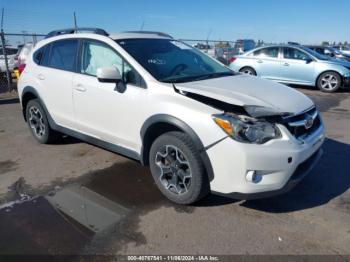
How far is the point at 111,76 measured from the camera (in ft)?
11.8

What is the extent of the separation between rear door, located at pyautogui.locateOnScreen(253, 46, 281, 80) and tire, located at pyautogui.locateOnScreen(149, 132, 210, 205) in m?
A: 9.59

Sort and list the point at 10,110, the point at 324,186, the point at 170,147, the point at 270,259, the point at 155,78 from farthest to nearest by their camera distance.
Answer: the point at 10,110, the point at 324,186, the point at 155,78, the point at 170,147, the point at 270,259

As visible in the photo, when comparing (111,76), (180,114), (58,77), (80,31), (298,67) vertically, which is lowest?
(298,67)

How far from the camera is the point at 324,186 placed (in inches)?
153

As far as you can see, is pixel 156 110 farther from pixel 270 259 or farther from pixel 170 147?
pixel 270 259

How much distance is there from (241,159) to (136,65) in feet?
5.42

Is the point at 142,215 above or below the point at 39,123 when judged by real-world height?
below

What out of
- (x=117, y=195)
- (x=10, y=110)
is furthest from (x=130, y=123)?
(x=10, y=110)

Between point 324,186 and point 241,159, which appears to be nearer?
point 241,159

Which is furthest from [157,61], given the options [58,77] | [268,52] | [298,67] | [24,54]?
[24,54]

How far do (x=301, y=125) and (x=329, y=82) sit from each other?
30.4 feet

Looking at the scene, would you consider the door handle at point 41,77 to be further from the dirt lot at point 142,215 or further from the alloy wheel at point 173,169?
Answer: the alloy wheel at point 173,169

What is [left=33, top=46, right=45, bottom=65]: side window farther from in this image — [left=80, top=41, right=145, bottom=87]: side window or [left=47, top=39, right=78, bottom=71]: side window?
[left=80, top=41, right=145, bottom=87]: side window

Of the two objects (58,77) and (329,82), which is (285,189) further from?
(329,82)
